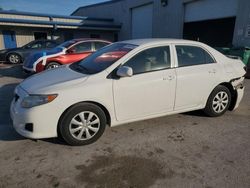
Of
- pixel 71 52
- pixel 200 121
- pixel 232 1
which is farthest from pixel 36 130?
pixel 232 1

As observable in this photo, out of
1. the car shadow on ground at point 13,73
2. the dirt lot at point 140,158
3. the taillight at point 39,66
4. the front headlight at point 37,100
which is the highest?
the front headlight at point 37,100

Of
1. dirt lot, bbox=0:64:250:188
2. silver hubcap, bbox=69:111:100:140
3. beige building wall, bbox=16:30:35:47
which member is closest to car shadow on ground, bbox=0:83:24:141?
dirt lot, bbox=0:64:250:188

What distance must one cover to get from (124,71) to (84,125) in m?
1.01

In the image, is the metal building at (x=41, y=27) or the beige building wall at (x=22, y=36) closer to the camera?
the metal building at (x=41, y=27)

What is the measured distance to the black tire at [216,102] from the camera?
14.1 feet

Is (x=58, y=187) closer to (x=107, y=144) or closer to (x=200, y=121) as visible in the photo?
(x=107, y=144)

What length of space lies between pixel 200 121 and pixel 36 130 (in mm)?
2975

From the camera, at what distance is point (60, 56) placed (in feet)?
26.3

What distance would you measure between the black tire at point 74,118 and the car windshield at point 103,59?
621 mm

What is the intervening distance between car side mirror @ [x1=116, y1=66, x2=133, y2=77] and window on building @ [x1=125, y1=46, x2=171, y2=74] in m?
0.23

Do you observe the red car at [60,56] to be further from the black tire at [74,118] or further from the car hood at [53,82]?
the black tire at [74,118]

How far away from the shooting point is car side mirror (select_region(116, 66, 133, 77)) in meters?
3.30

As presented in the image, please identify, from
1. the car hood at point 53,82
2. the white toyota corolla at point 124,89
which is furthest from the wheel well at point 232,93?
the car hood at point 53,82

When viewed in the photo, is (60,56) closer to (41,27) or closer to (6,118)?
(6,118)
